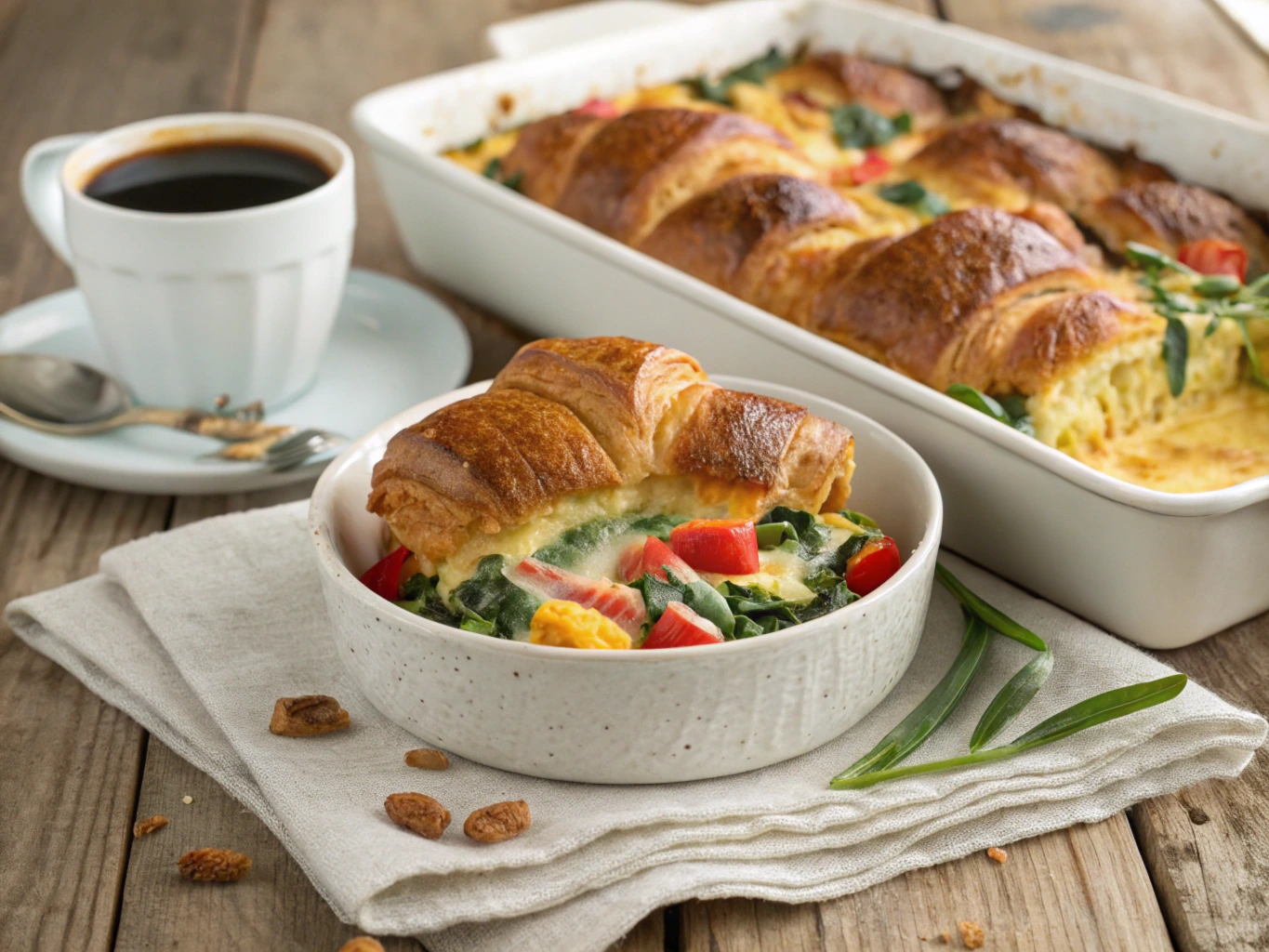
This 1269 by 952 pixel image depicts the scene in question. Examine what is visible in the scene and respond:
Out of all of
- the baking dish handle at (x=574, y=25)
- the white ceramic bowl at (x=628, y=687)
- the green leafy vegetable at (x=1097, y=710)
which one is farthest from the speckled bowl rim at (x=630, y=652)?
the baking dish handle at (x=574, y=25)

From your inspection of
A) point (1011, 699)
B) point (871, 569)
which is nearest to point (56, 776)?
point (871, 569)

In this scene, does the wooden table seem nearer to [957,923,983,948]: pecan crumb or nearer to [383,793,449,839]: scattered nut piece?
[957,923,983,948]: pecan crumb

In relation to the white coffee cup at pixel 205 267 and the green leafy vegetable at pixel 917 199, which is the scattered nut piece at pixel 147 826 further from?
the green leafy vegetable at pixel 917 199

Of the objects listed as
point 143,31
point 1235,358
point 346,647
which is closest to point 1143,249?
point 1235,358

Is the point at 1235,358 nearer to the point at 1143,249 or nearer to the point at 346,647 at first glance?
the point at 1143,249

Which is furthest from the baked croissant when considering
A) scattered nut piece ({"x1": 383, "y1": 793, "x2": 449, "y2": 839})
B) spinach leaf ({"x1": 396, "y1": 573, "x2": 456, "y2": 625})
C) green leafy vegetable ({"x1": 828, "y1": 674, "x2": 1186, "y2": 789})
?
green leafy vegetable ({"x1": 828, "y1": 674, "x2": 1186, "y2": 789})

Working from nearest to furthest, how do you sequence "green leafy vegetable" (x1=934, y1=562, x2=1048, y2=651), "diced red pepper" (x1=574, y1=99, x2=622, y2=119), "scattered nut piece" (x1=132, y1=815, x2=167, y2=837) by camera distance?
"scattered nut piece" (x1=132, y1=815, x2=167, y2=837) < "green leafy vegetable" (x1=934, y1=562, x2=1048, y2=651) < "diced red pepper" (x1=574, y1=99, x2=622, y2=119)

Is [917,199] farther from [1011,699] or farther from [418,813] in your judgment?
[418,813]
